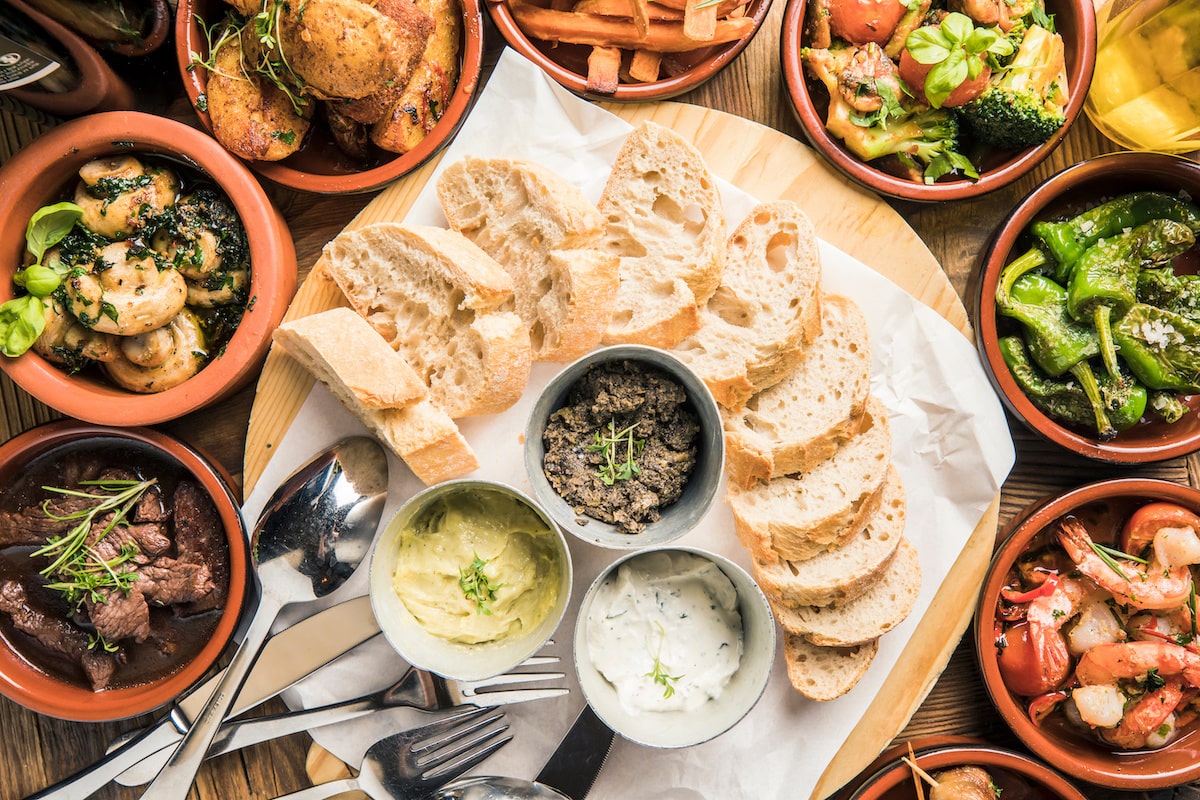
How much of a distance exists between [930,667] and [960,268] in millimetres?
1318

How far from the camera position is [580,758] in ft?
7.86

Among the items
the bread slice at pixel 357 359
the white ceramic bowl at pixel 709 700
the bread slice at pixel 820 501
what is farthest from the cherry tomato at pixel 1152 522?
the bread slice at pixel 357 359

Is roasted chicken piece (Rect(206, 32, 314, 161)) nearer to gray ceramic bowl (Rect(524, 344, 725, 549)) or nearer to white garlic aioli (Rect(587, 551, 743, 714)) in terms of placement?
gray ceramic bowl (Rect(524, 344, 725, 549))

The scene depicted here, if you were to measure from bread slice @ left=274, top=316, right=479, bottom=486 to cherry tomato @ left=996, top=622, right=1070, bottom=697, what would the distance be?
71.1 inches

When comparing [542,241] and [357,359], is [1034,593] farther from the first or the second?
[357,359]

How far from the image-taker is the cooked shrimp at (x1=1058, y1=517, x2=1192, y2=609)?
8.12 ft

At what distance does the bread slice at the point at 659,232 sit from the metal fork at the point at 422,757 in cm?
128

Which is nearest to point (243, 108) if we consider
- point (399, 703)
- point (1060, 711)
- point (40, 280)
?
point (40, 280)

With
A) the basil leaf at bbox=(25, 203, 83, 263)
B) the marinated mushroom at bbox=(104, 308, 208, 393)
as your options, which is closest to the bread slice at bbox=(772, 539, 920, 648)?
the marinated mushroom at bbox=(104, 308, 208, 393)

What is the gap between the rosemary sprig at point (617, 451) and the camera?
2.18 m

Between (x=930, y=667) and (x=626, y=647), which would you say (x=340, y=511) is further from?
(x=930, y=667)

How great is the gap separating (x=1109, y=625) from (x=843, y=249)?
1.50 meters

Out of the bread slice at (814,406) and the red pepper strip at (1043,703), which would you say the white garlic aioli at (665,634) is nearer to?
the bread slice at (814,406)

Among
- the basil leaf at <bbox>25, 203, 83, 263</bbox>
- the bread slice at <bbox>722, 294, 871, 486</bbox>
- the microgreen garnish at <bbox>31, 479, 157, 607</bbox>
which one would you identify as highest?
the basil leaf at <bbox>25, 203, 83, 263</bbox>
